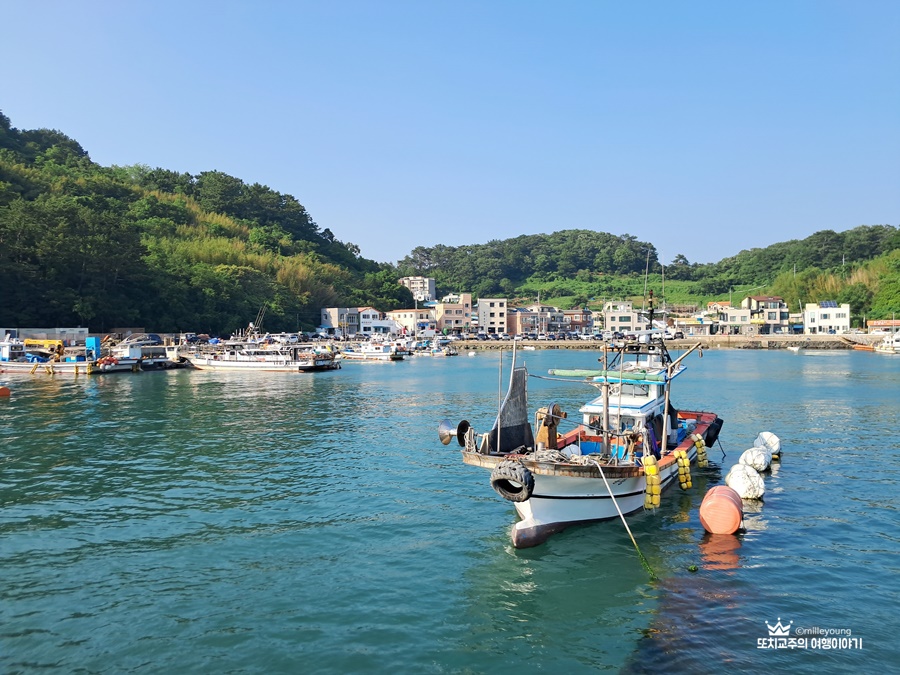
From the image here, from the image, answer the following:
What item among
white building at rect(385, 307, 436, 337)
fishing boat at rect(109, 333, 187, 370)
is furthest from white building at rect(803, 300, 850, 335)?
fishing boat at rect(109, 333, 187, 370)

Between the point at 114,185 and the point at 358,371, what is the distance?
87459mm

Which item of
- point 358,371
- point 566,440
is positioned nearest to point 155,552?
point 566,440

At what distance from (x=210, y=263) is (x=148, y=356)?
140 ft

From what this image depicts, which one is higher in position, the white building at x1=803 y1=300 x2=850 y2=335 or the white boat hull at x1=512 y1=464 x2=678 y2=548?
the white building at x1=803 y1=300 x2=850 y2=335

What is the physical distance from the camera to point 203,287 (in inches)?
3748

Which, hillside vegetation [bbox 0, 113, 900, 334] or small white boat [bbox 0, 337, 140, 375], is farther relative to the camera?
hillside vegetation [bbox 0, 113, 900, 334]

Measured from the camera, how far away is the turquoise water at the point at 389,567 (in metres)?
9.80

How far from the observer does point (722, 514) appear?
14961 mm

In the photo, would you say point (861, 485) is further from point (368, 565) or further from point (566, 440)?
point (368, 565)

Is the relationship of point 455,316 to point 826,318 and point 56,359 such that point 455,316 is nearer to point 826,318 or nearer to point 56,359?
point 826,318

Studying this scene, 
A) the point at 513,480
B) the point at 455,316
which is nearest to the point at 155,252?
the point at 455,316

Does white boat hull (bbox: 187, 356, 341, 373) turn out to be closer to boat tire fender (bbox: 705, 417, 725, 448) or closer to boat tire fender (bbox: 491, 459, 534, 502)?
boat tire fender (bbox: 705, 417, 725, 448)

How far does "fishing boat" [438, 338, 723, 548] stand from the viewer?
13.4 metres

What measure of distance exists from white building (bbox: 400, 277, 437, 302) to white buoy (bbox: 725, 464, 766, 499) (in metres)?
156
